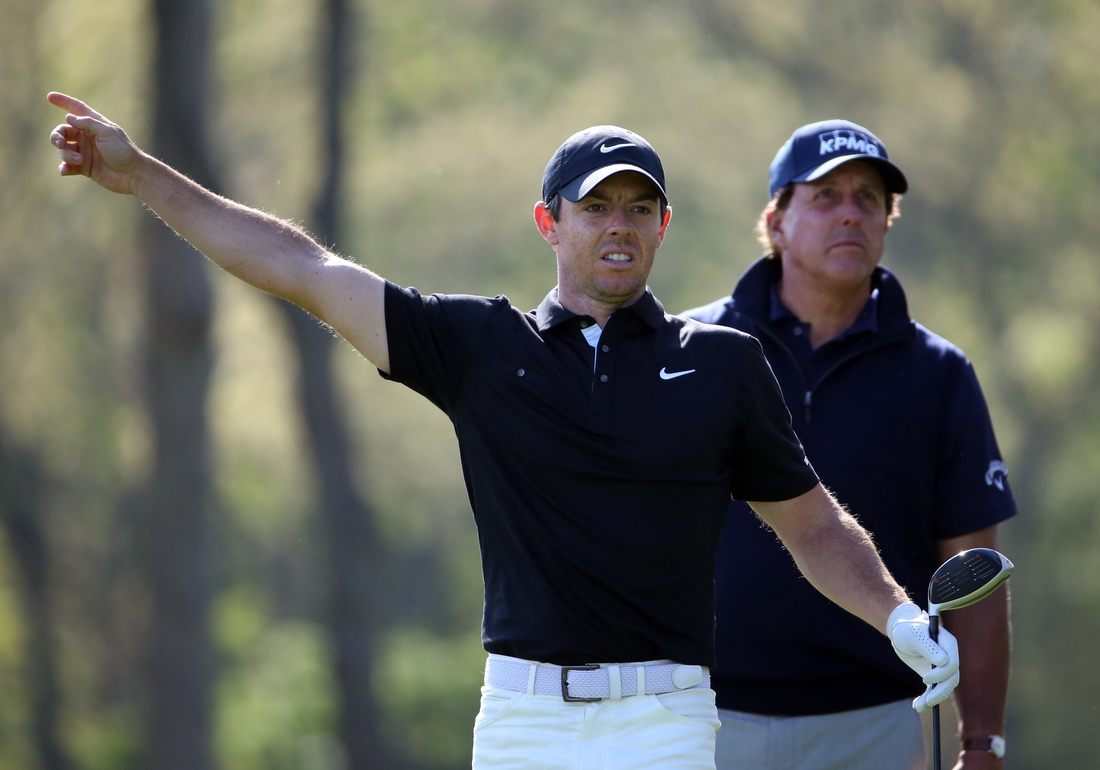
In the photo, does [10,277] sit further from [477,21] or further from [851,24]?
[851,24]

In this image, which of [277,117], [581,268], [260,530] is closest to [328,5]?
[277,117]

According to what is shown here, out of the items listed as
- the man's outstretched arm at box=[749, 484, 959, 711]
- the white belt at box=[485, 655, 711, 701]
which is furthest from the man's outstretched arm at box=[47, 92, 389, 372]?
the man's outstretched arm at box=[749, 484, 959, 711]

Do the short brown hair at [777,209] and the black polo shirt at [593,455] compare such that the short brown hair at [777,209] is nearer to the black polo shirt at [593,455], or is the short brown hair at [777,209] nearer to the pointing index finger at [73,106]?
the black polo shirt at [593,455]

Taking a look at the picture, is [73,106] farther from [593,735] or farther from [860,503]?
[860,503]

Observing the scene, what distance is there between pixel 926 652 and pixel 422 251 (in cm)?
1731

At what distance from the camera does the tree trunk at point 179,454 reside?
14.0 m

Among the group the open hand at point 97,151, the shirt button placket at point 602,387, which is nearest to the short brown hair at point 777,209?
the shirt button placket at point 602,387

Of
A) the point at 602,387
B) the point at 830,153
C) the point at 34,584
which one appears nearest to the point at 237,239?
the point at 602,387

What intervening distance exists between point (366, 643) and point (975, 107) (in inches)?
417

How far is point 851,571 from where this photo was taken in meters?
3.95

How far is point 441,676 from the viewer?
926 inches

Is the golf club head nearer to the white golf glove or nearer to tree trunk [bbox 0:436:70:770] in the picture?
the white golf glove

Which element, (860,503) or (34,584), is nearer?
(860,503)

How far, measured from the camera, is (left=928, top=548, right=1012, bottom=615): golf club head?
12.2 feet
